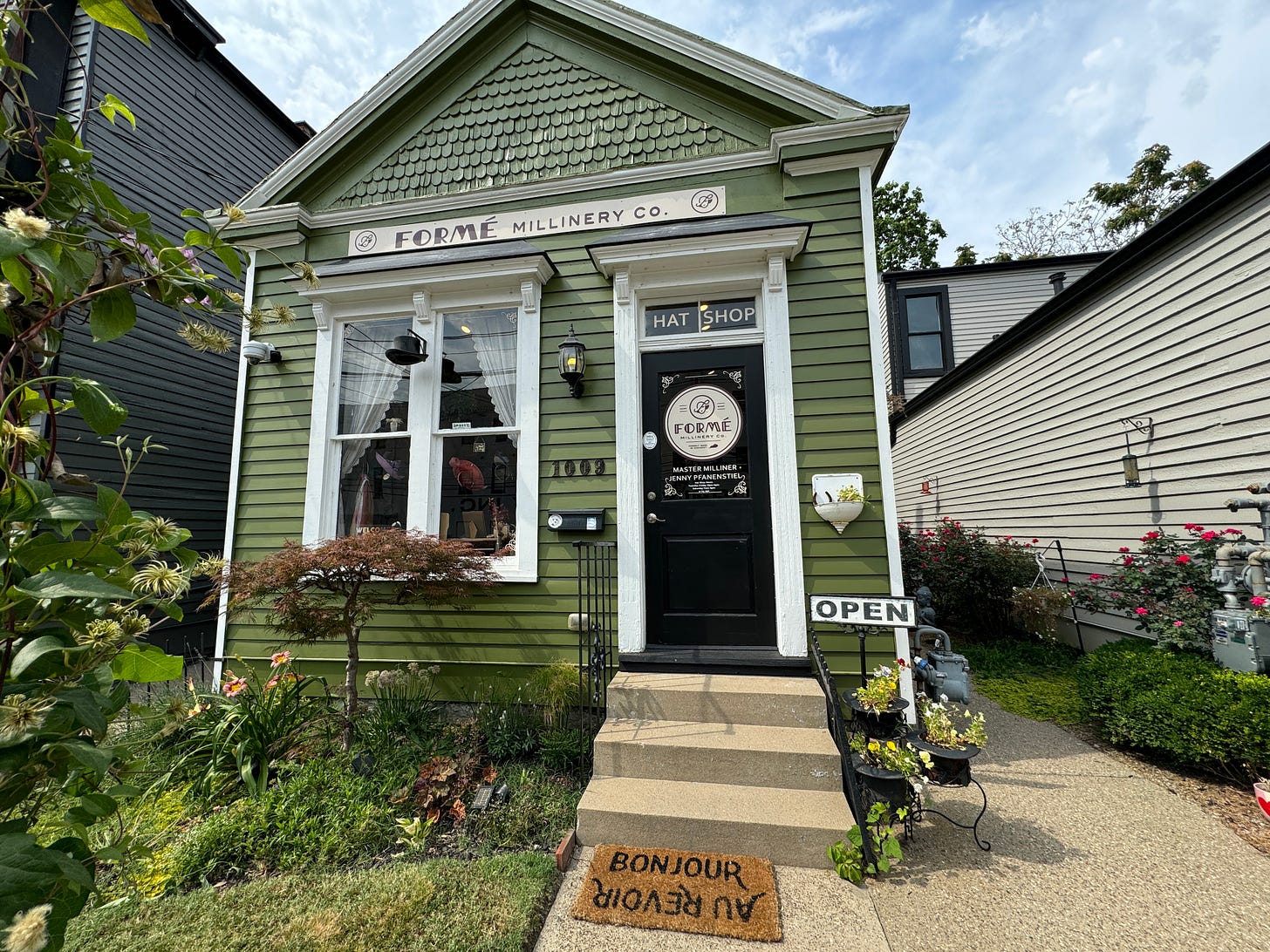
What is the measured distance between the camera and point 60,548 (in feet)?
2.64

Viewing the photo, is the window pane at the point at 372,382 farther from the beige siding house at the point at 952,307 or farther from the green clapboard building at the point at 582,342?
the beige siding house at the point at 952,307

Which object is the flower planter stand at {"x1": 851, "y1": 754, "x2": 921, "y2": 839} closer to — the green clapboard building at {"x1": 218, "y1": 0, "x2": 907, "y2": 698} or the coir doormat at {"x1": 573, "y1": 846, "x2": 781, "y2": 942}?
the coir doormat at {"x1": 573, "y1": 846, "x2": 781, "y2": 942}

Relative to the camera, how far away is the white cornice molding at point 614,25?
12.8ft

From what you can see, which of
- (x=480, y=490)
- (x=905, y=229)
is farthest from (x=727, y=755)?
(x=905, y=229)

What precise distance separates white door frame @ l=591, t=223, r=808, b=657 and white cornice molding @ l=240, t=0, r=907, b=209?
1103mm

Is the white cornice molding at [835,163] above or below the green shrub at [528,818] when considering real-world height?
above

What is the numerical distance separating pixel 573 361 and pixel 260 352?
2771 mm

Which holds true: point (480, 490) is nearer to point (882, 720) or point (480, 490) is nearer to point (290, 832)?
point (290, 832)

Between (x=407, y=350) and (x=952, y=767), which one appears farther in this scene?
(x=407, y=350)

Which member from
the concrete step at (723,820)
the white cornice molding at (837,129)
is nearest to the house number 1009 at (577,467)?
the concrete step at (723,820)

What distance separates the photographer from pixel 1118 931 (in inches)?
80.4

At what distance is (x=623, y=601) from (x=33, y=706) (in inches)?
123

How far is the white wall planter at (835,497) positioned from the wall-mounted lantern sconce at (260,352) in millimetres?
4508

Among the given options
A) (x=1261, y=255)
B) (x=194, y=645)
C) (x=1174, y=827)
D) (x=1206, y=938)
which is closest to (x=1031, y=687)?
(x=1174, y=827)
